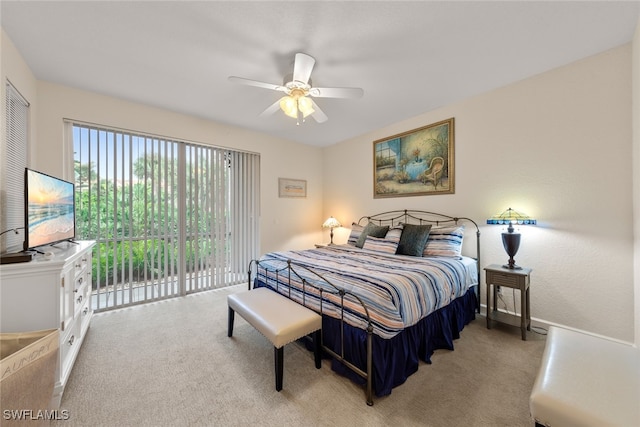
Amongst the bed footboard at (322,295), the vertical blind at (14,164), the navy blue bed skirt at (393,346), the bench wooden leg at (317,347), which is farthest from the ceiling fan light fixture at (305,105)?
the vertical blind at (14,164)

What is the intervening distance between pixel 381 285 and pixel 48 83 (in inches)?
172

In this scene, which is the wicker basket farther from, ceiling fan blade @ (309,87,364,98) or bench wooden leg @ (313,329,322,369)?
ceiling fan blade @ (309,87,364,98)

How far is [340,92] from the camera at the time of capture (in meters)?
2.40

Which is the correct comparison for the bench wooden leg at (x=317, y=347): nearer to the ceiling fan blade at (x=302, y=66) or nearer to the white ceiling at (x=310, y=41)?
the ceiling fan blade at (x=302, y=66)

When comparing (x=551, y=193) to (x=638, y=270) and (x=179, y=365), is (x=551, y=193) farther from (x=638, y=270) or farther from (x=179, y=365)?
(x=179, y=365)

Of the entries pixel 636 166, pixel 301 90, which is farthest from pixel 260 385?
pixel 636 166

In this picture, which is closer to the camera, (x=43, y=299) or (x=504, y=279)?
(x=43, y=299)

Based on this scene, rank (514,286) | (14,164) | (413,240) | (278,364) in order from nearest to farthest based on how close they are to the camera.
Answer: (278,364) → (14,164) → (514,286) → (413,240)

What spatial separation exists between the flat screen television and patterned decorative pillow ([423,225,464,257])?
12.7ft

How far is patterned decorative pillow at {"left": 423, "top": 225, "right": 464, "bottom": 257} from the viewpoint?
3.13 m

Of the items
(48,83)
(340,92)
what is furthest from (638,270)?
(48,83)

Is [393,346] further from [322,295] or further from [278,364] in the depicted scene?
[278,364]

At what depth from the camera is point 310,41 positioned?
216cm

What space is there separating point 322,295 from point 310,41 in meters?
2.26
